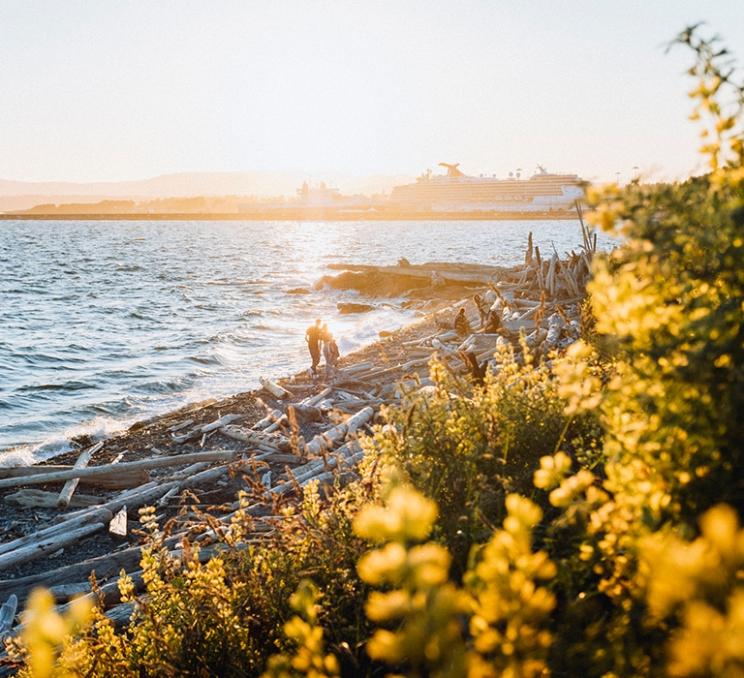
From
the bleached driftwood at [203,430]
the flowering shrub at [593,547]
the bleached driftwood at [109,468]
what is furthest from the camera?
the bleached driftwood at [203,430]

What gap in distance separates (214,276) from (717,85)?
44.6 m

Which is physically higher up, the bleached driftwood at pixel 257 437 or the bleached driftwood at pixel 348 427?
the bleached driftwood at pixel 348 427

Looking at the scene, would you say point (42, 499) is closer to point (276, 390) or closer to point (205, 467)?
point (205, 467)

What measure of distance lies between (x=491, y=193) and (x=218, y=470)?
141492mm

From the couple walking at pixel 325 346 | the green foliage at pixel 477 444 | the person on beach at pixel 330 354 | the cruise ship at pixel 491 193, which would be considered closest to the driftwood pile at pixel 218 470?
the person on beach at pixel 330 354

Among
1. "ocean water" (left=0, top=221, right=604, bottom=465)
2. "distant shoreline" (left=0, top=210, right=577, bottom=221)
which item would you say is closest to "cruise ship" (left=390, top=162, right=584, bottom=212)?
"distant shoreline" (left=0, top=210, right=577, bottom=221)

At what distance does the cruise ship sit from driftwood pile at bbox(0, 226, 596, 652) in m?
134

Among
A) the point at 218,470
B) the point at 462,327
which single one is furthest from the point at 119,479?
the point at 462,327

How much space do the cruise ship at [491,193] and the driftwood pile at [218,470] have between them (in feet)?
439

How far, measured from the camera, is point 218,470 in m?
8.36

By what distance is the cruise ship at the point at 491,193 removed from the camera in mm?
140375

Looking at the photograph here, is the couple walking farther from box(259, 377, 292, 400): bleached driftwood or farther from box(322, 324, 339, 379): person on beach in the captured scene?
box(259, 377, 292, 400): bleached driftwood

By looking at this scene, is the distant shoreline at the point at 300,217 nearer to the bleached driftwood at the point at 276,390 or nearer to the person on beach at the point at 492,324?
the person on beach at the point at 492,324

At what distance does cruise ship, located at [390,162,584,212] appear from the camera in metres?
140
